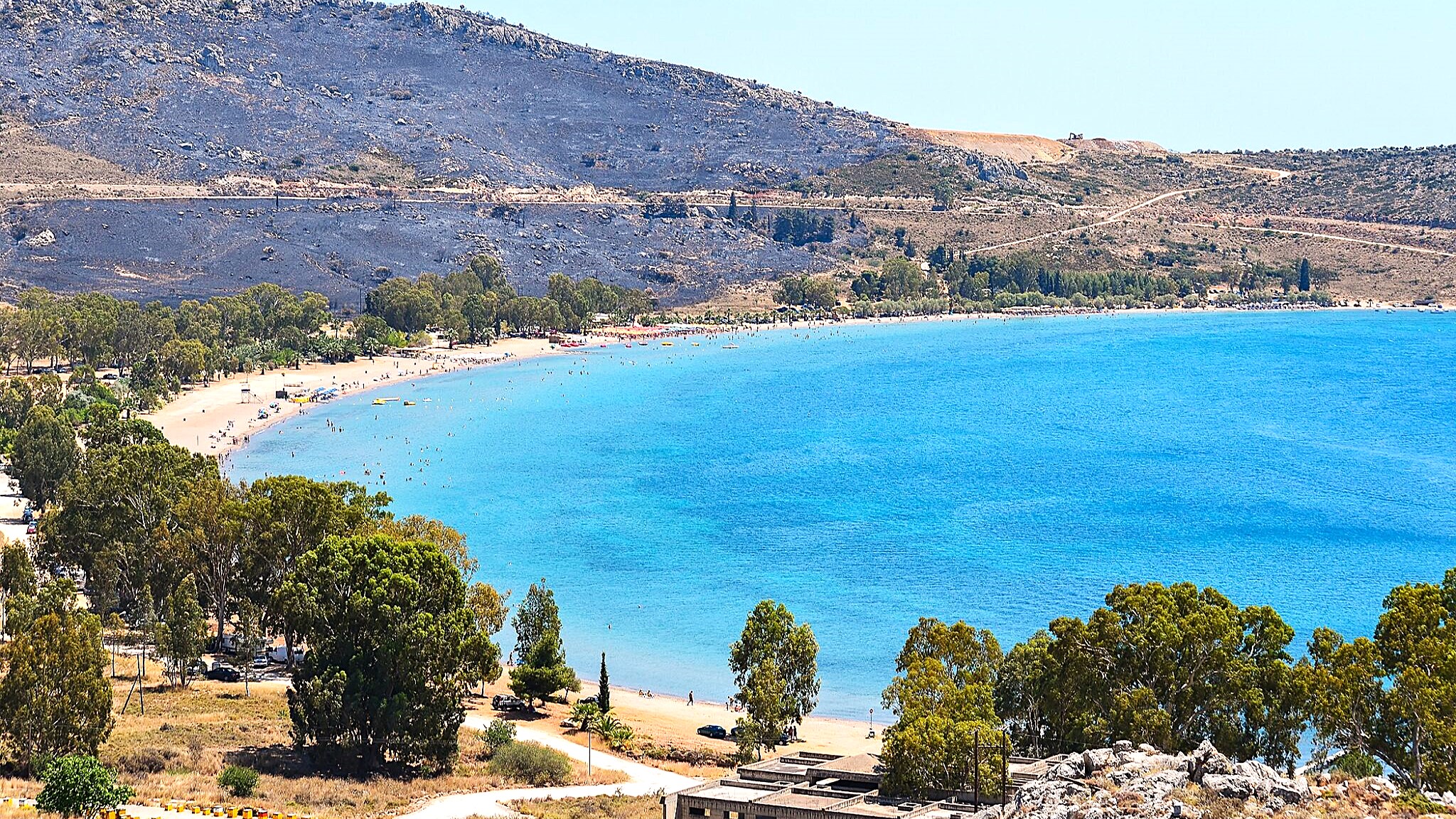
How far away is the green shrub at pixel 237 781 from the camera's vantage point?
4081cm

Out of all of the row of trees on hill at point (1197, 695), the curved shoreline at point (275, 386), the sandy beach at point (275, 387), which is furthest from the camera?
the sandy beach at point (275, 387)

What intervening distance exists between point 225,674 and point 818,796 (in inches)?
1221

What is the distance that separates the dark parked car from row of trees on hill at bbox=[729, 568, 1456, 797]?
2675 cm

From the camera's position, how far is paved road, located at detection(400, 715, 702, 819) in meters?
41.8

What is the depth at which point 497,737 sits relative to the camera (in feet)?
A: 165

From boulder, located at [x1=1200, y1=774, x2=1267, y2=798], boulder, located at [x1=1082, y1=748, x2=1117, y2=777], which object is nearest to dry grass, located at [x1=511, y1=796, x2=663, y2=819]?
boulder, located at [x1=1082, y1=748, x2=1117, y2=777]

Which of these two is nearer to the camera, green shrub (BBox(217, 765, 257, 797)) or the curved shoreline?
green shrub (BBox(217, 765, 257, 797))

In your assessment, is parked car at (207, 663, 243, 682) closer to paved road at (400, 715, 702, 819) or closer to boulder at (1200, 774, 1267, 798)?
paved road at (400, 715, 702, 819)

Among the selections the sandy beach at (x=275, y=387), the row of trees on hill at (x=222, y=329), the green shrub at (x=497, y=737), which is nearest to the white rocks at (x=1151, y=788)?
the green shrub at (x=497, y=737)

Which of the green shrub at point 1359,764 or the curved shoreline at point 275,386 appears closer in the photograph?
the green shrub at point 1359,764

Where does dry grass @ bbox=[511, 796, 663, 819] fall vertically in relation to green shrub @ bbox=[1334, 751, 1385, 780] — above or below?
below

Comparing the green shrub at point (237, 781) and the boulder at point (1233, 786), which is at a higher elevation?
the boulder at point (1233, 786)

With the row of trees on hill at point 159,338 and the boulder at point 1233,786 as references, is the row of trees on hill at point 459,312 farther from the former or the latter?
the boulder at point 1233,786

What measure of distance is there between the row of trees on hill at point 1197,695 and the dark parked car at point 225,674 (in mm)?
26749
